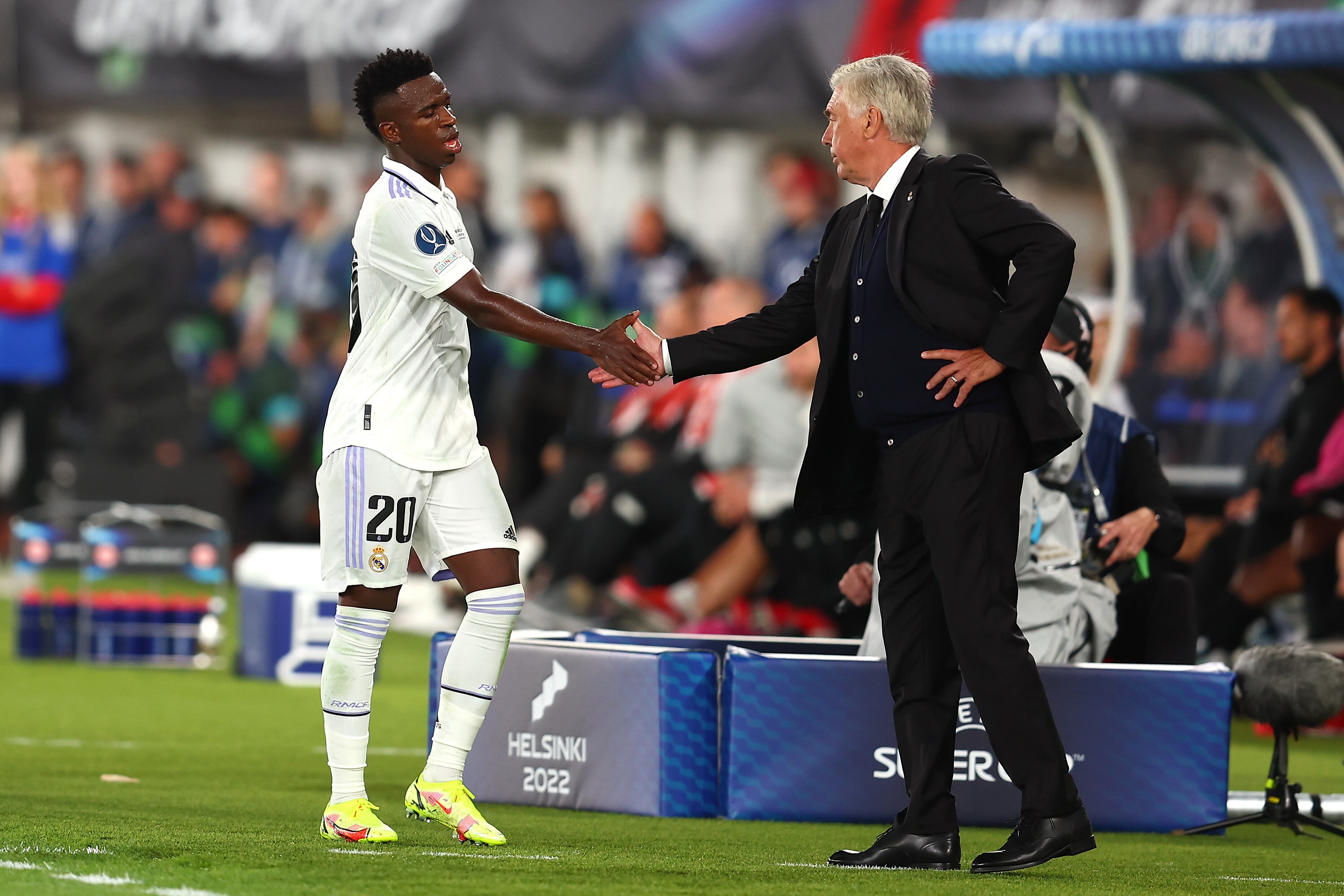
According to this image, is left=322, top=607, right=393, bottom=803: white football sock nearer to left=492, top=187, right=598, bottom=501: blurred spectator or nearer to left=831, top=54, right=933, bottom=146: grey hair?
left=831, top=54, right=933, bottom=146: grey hair

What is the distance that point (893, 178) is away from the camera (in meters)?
4.87

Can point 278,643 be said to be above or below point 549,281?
below

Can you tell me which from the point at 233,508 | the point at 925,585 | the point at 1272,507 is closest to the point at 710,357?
the point at 925,585

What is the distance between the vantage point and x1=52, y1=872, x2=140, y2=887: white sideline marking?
4.11m

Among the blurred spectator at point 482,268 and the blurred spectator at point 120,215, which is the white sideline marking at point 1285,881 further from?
the blurred spectator at point 120,215

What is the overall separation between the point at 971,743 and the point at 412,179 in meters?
2.31

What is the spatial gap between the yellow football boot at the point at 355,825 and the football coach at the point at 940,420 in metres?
1.09

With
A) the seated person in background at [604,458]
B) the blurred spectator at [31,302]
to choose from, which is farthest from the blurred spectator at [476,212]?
the blurred spectator at [31,302]

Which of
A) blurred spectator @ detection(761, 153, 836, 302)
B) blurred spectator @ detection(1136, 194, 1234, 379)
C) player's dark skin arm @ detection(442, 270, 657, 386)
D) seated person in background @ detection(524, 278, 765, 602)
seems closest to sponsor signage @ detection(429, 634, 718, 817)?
player's dark skin arm @ detection(442, 270, 657, 386)

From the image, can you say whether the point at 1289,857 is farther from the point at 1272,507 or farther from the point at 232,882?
the point at 1272,507

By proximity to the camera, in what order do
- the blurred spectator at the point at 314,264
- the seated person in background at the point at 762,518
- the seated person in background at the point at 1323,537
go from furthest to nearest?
the blurred spectator at the point at 314,264 < the seated person in background at the point at 762,518 < the seated person in background at the point at 1323,537

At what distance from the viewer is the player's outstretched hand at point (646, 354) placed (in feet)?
16.8

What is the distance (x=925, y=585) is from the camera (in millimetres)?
4848

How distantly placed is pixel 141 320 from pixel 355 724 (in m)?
11.6
